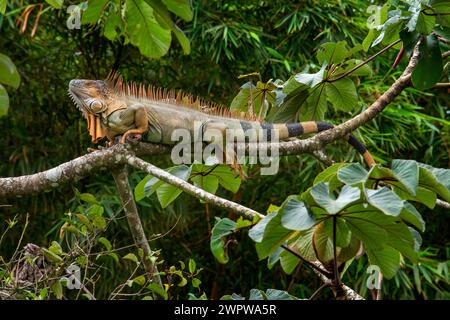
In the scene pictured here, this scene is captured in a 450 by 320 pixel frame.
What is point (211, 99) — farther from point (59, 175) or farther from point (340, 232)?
point (340, 232)

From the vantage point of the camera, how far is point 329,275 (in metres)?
1.45

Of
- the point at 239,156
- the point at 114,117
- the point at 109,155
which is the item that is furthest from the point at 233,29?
the point at 109,155

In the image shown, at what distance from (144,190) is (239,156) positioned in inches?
19.7

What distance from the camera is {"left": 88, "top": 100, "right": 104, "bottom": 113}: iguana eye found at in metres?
2.78

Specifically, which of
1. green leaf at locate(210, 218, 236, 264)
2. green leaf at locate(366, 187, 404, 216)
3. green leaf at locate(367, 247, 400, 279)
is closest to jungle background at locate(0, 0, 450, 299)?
green leaf at locate(210, 218, 236, 264)

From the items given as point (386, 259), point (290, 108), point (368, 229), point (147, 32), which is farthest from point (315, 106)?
point (368, 229)

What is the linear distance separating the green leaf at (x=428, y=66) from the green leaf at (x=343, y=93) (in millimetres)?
572

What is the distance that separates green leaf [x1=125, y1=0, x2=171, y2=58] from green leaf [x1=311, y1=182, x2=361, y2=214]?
2.28ft

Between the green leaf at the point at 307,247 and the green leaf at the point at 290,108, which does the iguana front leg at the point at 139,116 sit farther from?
the green leaf at the point at 307,247

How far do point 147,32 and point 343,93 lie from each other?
3.51 feet

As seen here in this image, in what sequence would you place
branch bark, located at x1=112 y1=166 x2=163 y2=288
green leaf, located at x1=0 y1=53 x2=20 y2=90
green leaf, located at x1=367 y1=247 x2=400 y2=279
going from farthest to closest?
branch bark, located at x1=112 y1=166 x2=163 y2=288, green leaf, located at x1=367 y1=247 x2=400 y2=279, green leaf, located at x1=0 y1=53 x2=20 y2=90

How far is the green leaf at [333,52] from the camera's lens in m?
2.51

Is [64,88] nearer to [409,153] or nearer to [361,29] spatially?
[361,29]

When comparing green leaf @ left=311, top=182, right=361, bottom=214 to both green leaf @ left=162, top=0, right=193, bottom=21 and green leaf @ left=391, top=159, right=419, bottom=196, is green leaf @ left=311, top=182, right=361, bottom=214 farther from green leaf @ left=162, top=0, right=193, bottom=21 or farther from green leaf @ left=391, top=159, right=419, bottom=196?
green leaf @ left=162, top=0, right=193, bottom=21
